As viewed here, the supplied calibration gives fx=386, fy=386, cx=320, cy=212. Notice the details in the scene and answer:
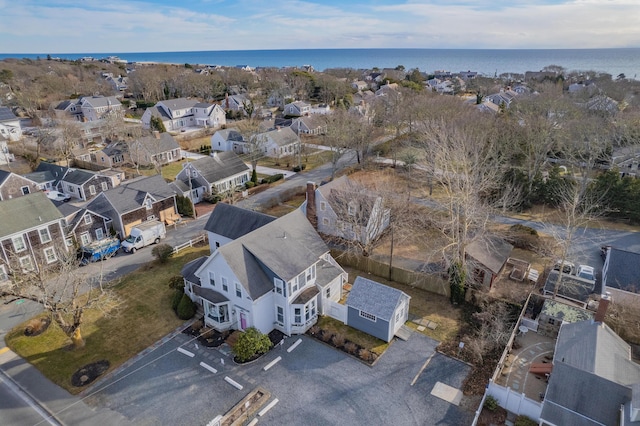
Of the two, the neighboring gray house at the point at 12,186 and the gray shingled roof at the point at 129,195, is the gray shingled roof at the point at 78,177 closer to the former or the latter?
the neighboring gray house at the point at 12,186

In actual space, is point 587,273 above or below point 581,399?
below

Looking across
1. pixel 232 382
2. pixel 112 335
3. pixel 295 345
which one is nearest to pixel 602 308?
pixel 295 345

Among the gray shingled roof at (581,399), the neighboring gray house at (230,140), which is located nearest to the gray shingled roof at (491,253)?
the gray shingled roof at (581,399)

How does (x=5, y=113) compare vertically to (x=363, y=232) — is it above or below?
above

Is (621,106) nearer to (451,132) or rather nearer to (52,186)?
(451,132)

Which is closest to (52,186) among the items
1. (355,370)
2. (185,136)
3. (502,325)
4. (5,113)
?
(185,136)

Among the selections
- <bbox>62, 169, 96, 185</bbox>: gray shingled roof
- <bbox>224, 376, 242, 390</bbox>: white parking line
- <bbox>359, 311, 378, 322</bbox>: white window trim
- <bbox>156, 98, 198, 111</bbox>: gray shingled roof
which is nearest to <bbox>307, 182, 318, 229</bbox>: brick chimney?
<bbox>359, 311, 378, 322</bbox>: white window trim

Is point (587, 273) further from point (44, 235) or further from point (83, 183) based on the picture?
point (83, 183)

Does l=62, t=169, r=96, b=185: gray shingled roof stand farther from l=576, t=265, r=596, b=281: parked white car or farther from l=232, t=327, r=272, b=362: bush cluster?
l=576, t=265, r=596, b=281: parked white car
